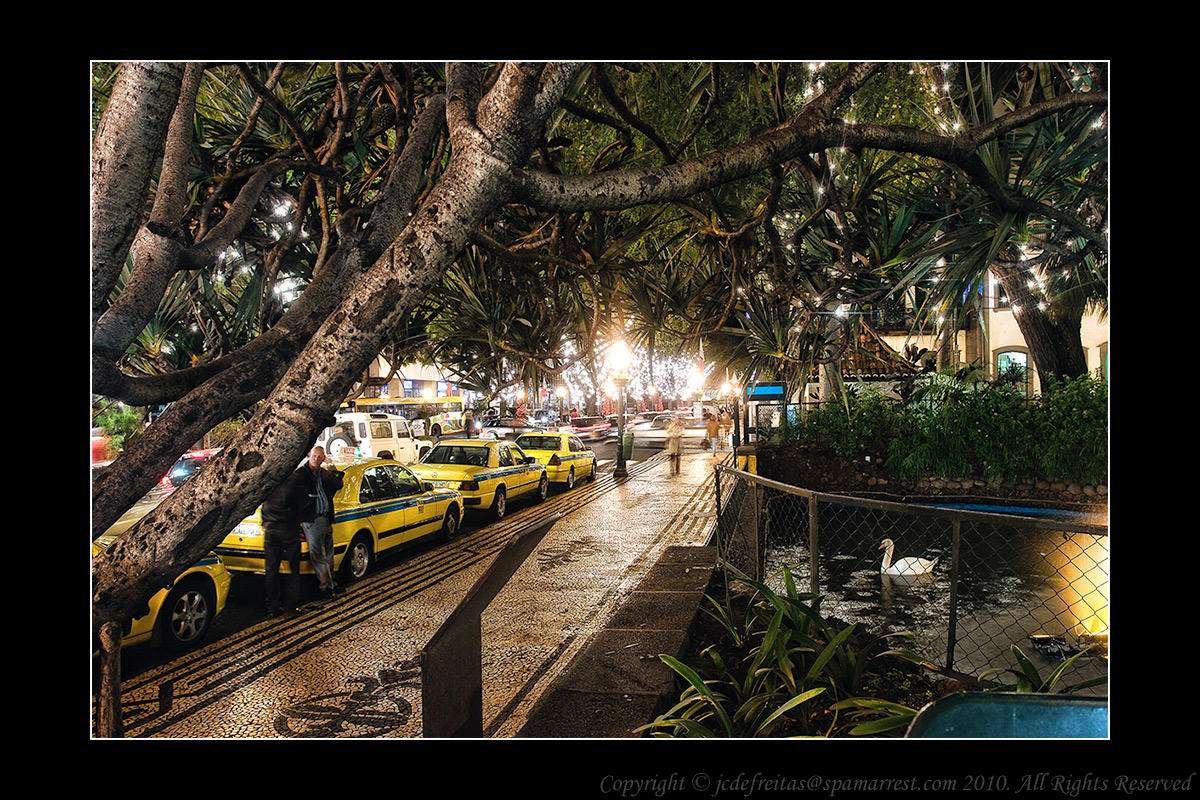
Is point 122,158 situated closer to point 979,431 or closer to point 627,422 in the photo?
point 979,431

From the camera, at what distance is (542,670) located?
527 cm

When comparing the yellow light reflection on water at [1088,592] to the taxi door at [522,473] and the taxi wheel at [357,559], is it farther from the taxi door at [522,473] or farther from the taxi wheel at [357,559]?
the taxi door at [522,473]

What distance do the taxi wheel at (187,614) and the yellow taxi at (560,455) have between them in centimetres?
1062

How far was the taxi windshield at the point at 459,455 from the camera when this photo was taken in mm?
13078

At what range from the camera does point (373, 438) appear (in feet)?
74.9

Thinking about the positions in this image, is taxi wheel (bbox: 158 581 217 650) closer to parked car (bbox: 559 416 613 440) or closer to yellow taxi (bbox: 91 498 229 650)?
yellow taxi (bbox: 91 498 229 650)

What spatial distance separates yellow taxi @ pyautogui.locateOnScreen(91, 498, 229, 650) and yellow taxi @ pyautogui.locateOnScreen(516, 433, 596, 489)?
414 inches

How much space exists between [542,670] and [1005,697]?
160 inches

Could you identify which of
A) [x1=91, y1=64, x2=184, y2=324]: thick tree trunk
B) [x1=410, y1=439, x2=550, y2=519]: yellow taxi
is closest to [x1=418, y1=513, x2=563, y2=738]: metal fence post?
[x1=91, y1=64, x2=184, y2=324]: thick tree trunk

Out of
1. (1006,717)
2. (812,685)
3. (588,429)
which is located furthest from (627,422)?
(1006,717)

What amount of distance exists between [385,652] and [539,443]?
12.7 meters

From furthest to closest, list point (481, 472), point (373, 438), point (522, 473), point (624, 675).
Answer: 1. point (373, 438)
2. point (522, 473)
3. point (481, 472)
4. point (624, 675)

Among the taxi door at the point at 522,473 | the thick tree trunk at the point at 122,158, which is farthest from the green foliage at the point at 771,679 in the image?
the taxi door at the point at 522,473

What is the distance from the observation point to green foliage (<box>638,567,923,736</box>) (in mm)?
3119
